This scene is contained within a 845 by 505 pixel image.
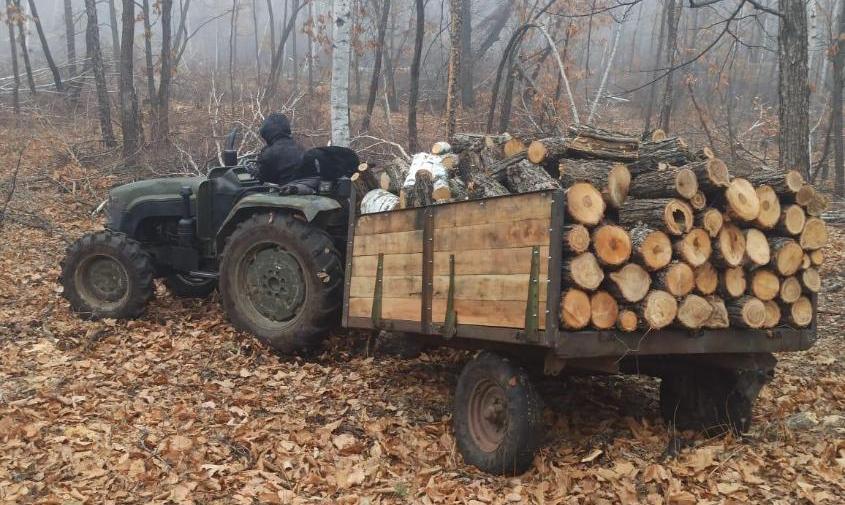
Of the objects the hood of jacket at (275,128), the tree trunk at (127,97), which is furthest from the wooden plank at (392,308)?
the tree trunk at (127,97)

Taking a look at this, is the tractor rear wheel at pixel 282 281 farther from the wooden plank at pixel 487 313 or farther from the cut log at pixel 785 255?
the cut log at pixel 785 255

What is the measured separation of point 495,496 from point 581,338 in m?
1.04

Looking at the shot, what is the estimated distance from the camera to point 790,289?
4344 mm

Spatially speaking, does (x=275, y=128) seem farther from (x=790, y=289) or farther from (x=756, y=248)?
(x=790, y=289)

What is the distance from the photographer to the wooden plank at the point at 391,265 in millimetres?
4750

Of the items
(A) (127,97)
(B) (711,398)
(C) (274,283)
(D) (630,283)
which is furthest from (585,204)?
(A) (127,97)

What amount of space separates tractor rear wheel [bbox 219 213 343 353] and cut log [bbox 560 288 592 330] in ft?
8.60

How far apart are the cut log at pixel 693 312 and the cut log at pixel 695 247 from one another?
205mm

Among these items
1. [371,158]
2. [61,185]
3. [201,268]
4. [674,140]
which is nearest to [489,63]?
[371,158]

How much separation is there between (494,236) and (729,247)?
4.55 ft

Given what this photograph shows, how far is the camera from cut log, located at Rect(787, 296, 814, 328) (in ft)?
14.3

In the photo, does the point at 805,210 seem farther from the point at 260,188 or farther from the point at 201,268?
the point at 201,268

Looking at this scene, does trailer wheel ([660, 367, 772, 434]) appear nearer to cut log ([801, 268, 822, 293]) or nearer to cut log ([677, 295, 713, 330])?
cut log ([801, 268, 822, 293])

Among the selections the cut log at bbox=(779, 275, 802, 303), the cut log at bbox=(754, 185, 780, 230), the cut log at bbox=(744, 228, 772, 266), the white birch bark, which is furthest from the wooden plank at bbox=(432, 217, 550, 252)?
the white birch bark
